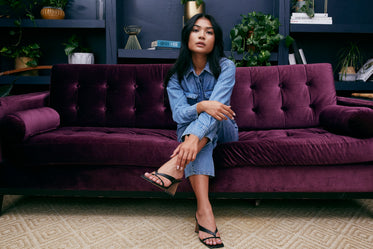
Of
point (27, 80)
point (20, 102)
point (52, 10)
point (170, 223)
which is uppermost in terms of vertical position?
point (52, 10)

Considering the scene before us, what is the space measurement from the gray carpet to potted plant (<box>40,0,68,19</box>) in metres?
1.73

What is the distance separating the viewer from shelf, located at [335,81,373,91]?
8.59ft

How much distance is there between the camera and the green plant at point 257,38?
99.9 inches

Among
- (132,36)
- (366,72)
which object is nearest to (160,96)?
(132,36)

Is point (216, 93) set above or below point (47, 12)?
below

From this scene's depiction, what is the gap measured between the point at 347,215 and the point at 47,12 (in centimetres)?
285

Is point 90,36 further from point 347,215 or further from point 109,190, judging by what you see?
point 347,215

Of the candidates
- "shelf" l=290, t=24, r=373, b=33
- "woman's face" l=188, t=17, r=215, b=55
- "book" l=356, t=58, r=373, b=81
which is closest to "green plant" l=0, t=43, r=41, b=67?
"woman's face" l=188, t=17, r=215, b=55

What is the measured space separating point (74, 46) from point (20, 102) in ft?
3.86

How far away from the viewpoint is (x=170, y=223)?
4.57ft

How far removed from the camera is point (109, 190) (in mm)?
1422

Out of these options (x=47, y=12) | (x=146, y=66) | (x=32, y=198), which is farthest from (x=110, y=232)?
(x=47, y=12)

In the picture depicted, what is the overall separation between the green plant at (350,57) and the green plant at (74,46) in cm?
254

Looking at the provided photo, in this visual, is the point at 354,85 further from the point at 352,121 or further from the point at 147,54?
the point at 147,54
